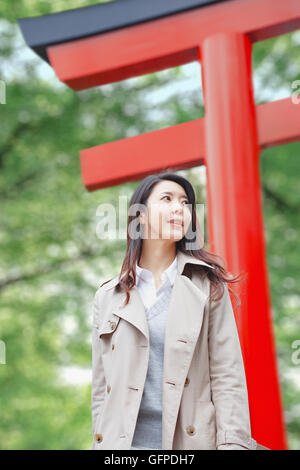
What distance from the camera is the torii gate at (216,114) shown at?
2.17 meters

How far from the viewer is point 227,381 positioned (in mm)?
1435

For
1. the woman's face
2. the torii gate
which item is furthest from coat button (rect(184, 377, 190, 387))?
the torii gate

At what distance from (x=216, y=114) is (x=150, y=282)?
1.08m

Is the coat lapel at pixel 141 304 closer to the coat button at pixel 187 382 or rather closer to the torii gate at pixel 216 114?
the coat button at pixel 187 382

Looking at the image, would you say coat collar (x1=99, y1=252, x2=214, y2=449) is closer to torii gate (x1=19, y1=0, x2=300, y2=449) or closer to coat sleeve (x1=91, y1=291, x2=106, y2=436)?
coat sleeve (x1=91, y1=291, x2=106, y2=436)

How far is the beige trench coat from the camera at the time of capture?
4.58 ft

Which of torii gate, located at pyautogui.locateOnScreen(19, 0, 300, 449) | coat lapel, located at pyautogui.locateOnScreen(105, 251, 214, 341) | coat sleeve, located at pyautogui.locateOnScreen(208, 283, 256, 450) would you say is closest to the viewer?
coat sleeve, located at pyautogui.locateOnScreen(208, 283, 256, 450)

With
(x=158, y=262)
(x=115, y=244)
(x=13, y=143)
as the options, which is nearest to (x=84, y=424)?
(x=115, y=244)

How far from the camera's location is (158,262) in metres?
1.69

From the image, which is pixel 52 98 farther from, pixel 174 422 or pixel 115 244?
pixel 174 422

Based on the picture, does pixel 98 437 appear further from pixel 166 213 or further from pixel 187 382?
pixel 166 213

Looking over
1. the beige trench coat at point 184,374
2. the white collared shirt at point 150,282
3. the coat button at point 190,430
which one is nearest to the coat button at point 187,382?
the beige trench coat at point 184,374

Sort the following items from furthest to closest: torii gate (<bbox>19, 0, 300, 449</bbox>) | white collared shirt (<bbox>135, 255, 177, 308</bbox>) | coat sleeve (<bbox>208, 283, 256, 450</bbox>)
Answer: torii gate (<bbox>19, 0, 300, 449</bbox>) < white collared shirt (<bbox>135, 255, 177, 308</bbox>) < coat sleeve (<bbox>208, 283, 256, 450</bbox>)
